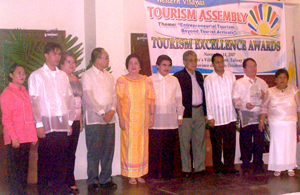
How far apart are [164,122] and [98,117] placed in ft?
2.84

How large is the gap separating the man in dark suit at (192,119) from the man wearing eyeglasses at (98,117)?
3.22ft

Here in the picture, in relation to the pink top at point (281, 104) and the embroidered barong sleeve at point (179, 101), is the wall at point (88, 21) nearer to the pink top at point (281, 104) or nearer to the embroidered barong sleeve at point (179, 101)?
the embroidered barong sleeve at point (179, 101)

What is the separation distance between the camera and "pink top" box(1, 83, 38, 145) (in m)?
3.34

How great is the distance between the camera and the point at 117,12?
469 cm

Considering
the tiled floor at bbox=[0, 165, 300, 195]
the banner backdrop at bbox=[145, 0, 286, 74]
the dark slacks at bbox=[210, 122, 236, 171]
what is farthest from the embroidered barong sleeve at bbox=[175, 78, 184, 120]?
the tiled floor at bbox=[0, 165, 300, 195]

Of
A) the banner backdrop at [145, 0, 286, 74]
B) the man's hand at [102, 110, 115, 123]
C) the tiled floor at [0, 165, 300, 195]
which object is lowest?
the tiled floor at [0, 165, 300, 195]

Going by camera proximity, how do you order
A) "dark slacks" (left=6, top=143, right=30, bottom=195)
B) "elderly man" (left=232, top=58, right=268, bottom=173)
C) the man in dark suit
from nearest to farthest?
"dark slacks" (left=6, top=143, right=30, bottom=195), the man in dark suit, "elderly man" (left=232, top=58, right=268, bottom=173)

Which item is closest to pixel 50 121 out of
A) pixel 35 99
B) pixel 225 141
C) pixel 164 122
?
pixel 35 99

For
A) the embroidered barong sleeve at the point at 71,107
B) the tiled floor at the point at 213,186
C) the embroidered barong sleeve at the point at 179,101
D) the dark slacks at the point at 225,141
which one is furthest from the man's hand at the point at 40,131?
the dark slacks at the point at 225,141

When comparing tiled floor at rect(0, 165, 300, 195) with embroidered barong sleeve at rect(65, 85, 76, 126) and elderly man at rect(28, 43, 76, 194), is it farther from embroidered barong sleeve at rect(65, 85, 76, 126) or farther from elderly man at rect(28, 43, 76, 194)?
embroidered barong sleeve at rect(65, 85, 76, 126)

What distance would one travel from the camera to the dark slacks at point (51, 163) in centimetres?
333

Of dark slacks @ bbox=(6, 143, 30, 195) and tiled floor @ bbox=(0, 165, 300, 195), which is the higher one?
dark slacks @ bbox=(6, 143, 30, 195)

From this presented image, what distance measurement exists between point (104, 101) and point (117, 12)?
1510 mm

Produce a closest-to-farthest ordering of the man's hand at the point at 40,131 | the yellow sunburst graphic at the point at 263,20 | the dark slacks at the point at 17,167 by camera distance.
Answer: the man's hand at the point at 40,131 → the dark slacks at the point at 17,167 → the yellow sunburst graphic at the point at 263,20
